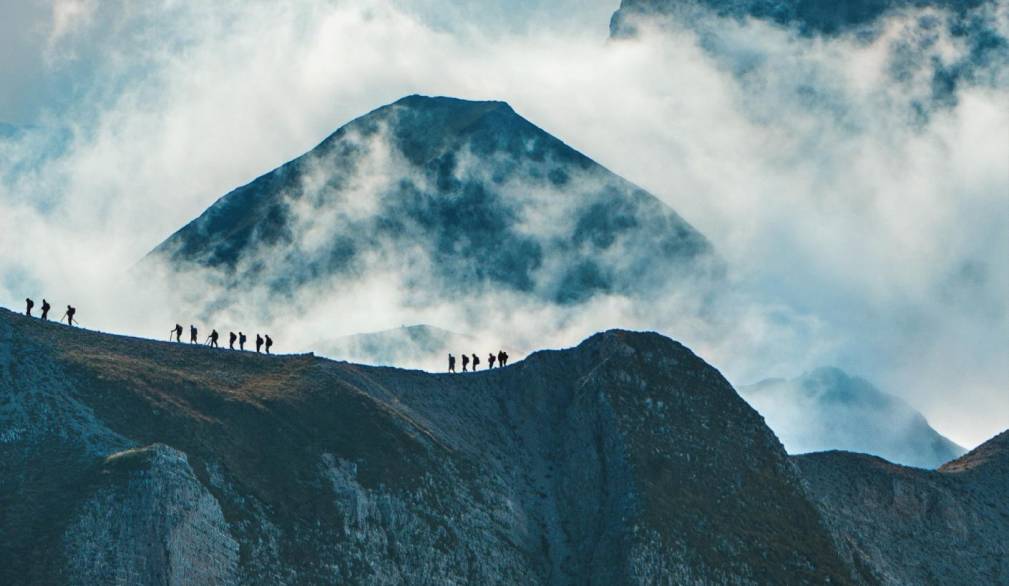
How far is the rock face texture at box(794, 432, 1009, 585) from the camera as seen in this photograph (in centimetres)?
13938

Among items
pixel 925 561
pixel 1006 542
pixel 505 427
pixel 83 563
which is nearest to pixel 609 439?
pixel 505 427

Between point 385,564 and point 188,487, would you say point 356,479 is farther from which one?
point 188,487

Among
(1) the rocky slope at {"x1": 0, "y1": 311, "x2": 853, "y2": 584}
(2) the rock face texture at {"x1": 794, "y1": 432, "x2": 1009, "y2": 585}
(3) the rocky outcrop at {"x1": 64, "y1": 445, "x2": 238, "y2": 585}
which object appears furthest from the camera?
(2) the rock face texture at {"x1": 794, "y1": 432, "x2": 1009, "y2": 585}

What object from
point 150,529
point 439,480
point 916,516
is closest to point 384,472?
point 439,480

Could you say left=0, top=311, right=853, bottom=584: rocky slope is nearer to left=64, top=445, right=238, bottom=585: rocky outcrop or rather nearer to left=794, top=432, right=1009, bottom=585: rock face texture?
left=64, top=445, right=238, bottom=585: rocky outcrop

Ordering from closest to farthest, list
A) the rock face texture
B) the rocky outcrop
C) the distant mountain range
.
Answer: the rocky outcrop, the distant mountain range, the rock face texture

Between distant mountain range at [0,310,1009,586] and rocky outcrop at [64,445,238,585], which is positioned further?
distant mountain range at [0,310,1009,586]

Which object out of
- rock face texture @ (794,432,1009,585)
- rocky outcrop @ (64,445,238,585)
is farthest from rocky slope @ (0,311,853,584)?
rock face texture @ (794,432,1009,585)

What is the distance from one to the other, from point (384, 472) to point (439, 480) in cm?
536

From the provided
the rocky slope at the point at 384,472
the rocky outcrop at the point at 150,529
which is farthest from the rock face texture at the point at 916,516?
the rocky outcrop at the point at 150,529

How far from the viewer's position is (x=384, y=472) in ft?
403

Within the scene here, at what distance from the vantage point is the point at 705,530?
411 ft

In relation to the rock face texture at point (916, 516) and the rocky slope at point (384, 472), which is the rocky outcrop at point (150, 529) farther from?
the rock face texture at point (916, 516)

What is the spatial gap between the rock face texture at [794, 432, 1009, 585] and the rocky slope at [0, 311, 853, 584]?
7.90 metres
